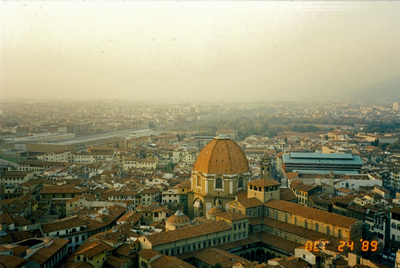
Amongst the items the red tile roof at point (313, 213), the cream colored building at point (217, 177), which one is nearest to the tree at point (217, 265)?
the red tile roof at point (313, 213)

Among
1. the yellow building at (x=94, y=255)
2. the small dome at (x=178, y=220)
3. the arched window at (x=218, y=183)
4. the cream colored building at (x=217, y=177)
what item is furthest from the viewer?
the arched window at (x=218, y=183)

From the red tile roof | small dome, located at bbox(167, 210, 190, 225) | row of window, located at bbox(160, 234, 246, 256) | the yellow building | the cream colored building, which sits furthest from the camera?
the cream colored building

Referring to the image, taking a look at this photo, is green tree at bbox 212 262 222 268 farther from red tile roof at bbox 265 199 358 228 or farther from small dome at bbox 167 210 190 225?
A: red tile roof at bbox 265 199 358 228

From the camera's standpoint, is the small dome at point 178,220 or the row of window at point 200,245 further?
the small dome at point 178,220

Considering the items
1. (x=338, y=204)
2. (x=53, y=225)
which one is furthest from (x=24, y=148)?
(x=338, y=204)

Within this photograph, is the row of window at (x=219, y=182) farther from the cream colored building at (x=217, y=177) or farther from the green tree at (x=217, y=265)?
the green tree at (x=217, y=265)

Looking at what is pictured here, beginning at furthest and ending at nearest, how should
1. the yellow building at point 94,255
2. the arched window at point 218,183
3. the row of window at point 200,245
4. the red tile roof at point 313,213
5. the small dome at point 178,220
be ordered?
the arched window at point 218,183 < the small dome at point 178,220 < the red tile roof at point 313,213 < the row of window at point 200,245 < the yellow building at point 94,255

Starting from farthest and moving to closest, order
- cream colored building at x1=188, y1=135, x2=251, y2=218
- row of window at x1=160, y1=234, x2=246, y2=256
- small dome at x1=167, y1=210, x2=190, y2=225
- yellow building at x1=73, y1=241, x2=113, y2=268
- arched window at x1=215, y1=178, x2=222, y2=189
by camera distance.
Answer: arched window at x1=215, y1=178, x2=222, y2=189, cream colored building at x1=188, y1=135, x2=251, y2=218, small dome at x1=167, y1=210, x2=190, y2=225, row of window at x1=160, y1=234, x2=246, y2=256, yellow building at x1=73, y1=241, x2=113, y2=268

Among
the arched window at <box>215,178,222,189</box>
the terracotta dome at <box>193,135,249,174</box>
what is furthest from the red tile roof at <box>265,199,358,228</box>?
the arched window at <box>215,178,222,189</box>
